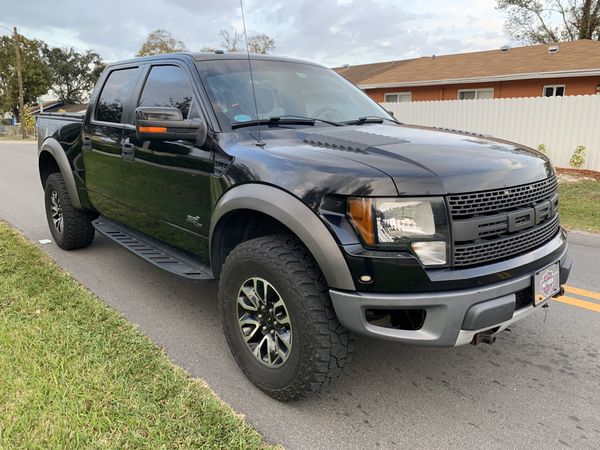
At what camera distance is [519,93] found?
18688 millimetres

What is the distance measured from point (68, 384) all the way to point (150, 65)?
256 centimetres

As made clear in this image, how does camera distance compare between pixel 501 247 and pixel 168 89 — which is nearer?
pixel 501 247

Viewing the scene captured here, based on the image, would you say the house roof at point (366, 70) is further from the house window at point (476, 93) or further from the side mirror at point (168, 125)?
the side mirror at point (168, 125)

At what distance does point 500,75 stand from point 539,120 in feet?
18.8

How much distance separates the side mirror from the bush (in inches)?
488

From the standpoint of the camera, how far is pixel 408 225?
224cm

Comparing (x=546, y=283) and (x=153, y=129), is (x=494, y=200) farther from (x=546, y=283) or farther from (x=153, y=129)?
(x=153, y=129)

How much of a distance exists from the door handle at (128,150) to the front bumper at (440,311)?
7.57ft

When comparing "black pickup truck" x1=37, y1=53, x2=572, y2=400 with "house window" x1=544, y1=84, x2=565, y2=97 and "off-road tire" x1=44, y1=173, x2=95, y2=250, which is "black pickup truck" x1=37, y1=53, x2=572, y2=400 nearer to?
"off-road tire" x1=44, y1=173, x2=95, y2=250

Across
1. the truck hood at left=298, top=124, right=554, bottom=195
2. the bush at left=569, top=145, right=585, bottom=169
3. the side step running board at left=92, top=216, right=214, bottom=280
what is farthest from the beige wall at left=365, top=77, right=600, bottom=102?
the truck hood at left=298, top=124, right=554, bottom=195

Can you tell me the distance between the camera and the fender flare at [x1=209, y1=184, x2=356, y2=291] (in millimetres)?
→ 2273

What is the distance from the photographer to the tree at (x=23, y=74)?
50.5 metres

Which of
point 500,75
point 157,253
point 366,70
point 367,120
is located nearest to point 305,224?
point 367,120

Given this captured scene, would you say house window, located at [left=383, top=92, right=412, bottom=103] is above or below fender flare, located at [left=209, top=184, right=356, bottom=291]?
above
